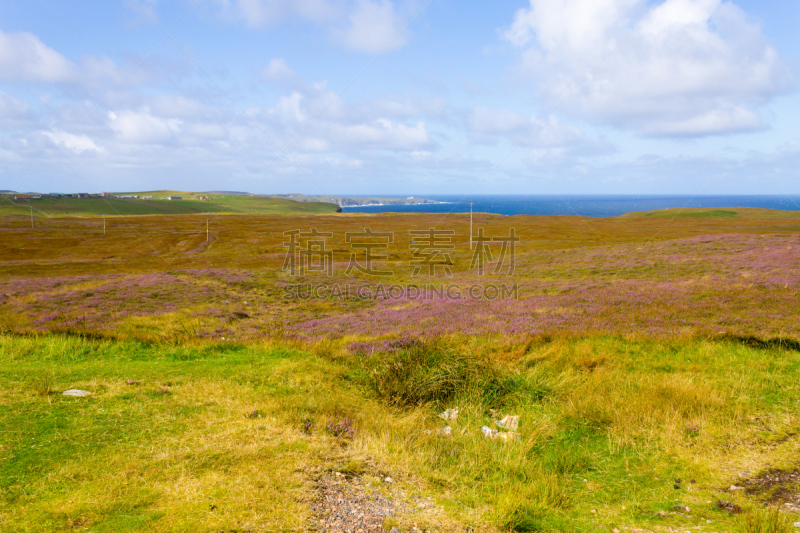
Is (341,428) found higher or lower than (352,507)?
lower

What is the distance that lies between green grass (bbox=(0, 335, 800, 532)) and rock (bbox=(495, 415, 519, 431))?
36 cm

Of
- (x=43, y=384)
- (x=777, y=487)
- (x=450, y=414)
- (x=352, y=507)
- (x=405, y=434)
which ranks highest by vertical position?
(x=43, y=384)

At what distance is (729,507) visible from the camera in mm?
5730

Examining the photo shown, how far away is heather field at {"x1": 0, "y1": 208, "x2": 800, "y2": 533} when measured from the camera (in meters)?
5.47

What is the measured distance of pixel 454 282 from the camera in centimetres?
3341

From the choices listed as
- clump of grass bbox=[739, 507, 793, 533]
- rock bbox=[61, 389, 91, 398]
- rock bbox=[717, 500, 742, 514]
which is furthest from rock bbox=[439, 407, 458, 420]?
rock bbox=[61, 389, 91, 398]

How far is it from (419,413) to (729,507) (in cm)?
519

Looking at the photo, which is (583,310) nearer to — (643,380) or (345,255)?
(643,380)

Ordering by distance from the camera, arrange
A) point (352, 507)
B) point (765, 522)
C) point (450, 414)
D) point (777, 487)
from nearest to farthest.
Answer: point (765, 522)
point (352, 507)
point (777, 487)
point (450, 414)

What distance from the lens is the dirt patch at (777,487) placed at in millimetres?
5801

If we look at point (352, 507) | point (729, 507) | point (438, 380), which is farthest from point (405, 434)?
point (729, 507)

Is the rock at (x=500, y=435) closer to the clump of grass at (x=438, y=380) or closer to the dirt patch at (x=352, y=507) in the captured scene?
the clump of grass at (x=438, y=380)

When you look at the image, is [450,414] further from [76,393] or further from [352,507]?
[76,393]

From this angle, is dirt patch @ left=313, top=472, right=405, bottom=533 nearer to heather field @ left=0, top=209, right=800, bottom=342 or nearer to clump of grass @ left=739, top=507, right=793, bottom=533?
clump of grass @ left=739, top=507, right=793, bottom=533
